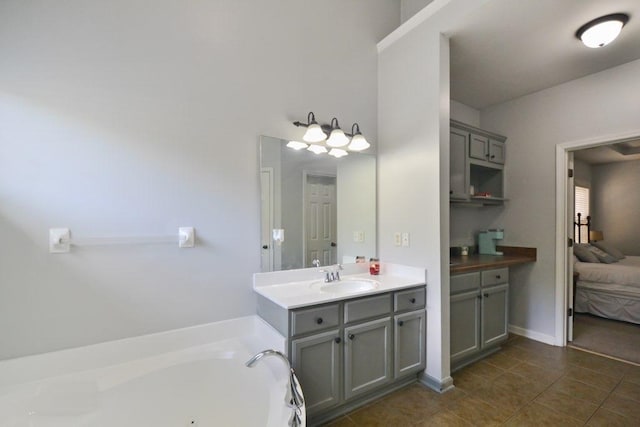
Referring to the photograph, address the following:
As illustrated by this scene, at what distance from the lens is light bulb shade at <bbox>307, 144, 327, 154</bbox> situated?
7.83 ft

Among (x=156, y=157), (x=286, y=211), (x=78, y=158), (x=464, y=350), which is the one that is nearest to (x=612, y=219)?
(x=464, y=350)

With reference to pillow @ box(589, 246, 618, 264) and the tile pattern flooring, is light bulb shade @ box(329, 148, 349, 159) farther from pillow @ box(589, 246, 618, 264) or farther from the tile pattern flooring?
pillow @ box(589, 246, 618, 264)

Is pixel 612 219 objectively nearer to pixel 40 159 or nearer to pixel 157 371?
pixel 157 371

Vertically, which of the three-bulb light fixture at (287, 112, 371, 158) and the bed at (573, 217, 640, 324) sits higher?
the three-bulb light fixture at (287, 112, 371, 158)

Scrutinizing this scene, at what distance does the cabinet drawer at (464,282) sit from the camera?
246 cm

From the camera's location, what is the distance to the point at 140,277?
69.3 inches

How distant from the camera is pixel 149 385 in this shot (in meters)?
1.57

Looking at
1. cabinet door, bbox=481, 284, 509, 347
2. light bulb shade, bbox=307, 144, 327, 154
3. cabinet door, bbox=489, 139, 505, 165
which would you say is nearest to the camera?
light bulb shade, bbox=307, 144, 327, 154

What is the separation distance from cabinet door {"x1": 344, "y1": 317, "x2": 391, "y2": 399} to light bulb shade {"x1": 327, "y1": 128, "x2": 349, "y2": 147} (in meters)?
1.40

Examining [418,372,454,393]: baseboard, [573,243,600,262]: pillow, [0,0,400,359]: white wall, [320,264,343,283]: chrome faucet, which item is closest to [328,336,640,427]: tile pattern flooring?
[418,372,454,393]: baseboard

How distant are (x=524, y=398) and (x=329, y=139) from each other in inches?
96.1

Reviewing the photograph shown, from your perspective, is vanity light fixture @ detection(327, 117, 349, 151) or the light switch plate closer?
the light switch plate

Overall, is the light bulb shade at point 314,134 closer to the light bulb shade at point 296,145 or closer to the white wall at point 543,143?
the light bulb shade at point 296,145

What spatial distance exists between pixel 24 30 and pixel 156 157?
A: 841mm
